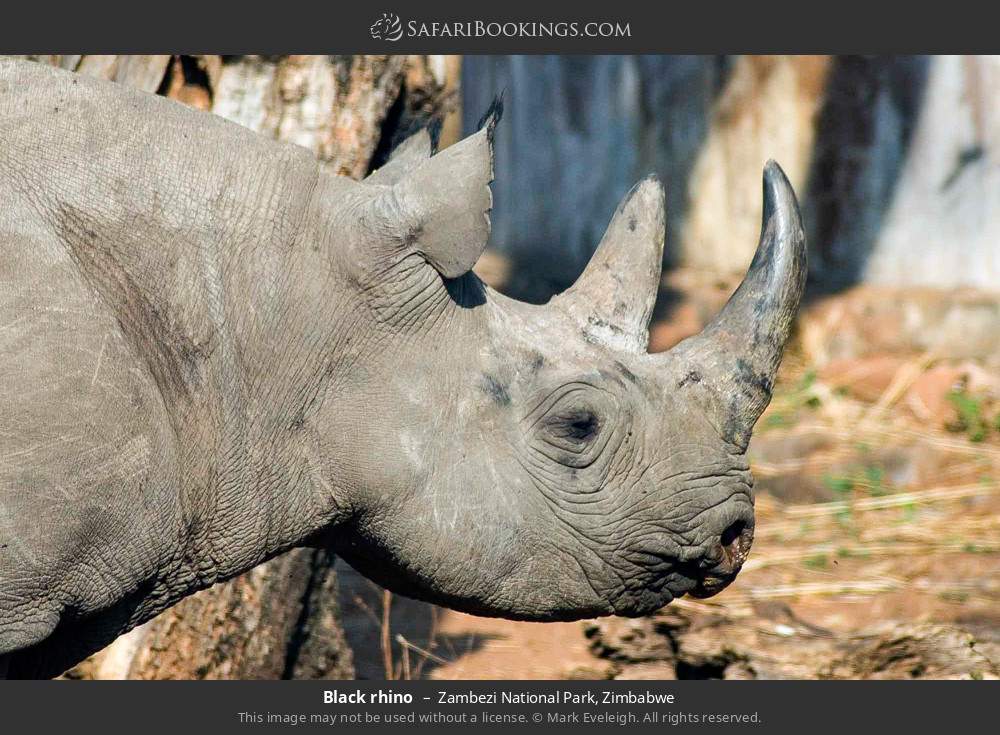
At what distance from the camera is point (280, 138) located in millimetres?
5109

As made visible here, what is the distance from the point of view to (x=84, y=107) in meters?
3.28

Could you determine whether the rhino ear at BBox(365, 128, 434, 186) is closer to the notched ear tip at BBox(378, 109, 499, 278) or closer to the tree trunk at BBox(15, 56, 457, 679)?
the notched ear tip at BBox(378, 109, 499, 278)

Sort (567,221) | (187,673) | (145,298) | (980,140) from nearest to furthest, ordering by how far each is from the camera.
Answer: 1. (145,298)
2. (187,673)
3. (980,140)
4. (567,221)

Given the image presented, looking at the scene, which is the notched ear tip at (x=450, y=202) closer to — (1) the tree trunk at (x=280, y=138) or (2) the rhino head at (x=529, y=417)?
(2) the rhino head at (x=529, y=417)

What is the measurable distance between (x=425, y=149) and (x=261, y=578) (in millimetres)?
1908

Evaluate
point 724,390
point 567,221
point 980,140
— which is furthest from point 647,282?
point 567,221

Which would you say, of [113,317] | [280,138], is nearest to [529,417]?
[113,317]

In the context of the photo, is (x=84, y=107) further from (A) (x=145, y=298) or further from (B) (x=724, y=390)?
(B) (x=724, y=390)

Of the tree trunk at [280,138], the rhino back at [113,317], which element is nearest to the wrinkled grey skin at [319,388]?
the rhino back at [113,317]

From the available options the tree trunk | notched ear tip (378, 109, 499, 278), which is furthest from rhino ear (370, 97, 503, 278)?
the tree trunk

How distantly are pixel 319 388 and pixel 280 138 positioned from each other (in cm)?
191

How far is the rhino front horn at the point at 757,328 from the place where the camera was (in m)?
3.66

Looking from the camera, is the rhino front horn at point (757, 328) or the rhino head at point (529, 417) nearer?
the rhino head at point (529, 417)

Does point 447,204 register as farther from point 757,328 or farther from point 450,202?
point 757,328
